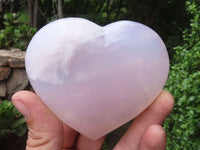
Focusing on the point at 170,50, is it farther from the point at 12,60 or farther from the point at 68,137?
the point at 68,137

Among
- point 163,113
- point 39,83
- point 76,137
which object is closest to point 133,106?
point 163,113

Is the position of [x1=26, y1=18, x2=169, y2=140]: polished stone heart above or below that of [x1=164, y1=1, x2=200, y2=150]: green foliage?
above

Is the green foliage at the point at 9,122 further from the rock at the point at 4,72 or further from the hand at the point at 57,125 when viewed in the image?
the hand at the point at 57,125

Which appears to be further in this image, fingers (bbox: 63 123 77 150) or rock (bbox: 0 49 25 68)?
rock (bbox: 0 49 25 68)

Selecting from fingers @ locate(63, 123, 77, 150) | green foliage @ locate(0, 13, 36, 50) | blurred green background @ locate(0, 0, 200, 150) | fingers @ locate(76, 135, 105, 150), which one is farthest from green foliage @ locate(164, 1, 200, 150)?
green foliage @ locate(0, 13, 36, 50)

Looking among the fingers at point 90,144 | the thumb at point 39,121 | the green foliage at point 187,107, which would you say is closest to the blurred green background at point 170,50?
the green foliage at point 187,107

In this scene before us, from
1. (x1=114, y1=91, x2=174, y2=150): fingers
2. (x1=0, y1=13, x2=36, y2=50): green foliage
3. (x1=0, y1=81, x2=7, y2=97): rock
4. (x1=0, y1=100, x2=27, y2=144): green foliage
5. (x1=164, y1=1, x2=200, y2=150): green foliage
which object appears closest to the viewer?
(x1=114, y1=91, x2=174, y2=150): fingers

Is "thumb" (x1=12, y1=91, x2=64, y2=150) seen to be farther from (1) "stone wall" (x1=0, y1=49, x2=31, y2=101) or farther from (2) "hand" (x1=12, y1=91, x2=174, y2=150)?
(1) "stone wall" (x1=0, y1=49, x2=31, y2=101)

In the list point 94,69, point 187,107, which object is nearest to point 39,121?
point 94,69
